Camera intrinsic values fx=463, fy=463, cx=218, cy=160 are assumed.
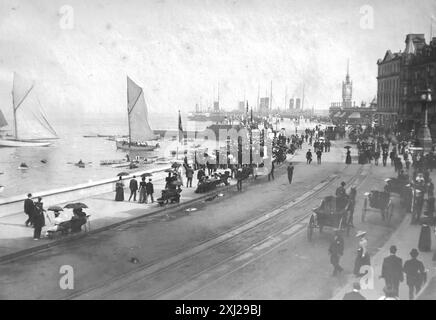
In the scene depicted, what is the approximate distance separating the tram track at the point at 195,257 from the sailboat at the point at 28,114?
71.1 metres

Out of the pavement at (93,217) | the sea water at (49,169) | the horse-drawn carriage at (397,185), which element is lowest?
the sea water at (49,169)

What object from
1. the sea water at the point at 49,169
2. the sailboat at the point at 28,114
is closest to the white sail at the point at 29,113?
the sailboat at the point at 28,114

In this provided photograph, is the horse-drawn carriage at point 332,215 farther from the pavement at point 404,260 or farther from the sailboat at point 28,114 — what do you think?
the sailboat at point 28,114

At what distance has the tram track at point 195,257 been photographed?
1036 centimetres

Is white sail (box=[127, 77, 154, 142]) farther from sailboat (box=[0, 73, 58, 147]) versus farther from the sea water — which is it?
sailboat (box=[0, 73, 58, 147])

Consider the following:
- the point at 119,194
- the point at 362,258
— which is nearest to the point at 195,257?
the point at 362,258

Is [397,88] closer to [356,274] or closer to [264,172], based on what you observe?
[264,172]

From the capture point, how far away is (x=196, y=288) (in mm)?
10438

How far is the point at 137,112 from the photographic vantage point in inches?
2899

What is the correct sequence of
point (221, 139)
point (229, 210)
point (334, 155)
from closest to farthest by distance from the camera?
point (229, 210) < point (334, 155) < point (221, 139)

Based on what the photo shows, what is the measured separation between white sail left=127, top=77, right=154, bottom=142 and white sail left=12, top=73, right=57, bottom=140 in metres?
15.7

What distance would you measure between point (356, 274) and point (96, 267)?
6.48 meters

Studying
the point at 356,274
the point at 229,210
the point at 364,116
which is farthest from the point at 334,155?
the point at 364,116

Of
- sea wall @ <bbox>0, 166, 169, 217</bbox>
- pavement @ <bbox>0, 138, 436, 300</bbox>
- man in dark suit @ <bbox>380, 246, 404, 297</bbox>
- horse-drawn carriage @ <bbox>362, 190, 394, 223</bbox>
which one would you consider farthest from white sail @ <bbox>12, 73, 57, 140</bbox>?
man in dark suit @ <bbox>380, 246, 404, 297</bbox>
